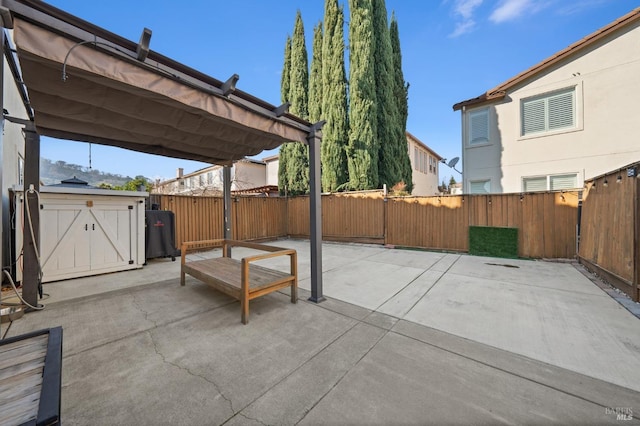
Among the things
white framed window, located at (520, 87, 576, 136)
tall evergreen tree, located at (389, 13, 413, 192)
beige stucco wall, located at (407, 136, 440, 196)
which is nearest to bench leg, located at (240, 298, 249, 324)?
white framed window, located at (520, 87, 576, 136)

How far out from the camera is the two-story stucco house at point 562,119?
6.29 metres

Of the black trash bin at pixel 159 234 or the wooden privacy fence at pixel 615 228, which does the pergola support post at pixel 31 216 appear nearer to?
the black trash bin at pixel 159 234

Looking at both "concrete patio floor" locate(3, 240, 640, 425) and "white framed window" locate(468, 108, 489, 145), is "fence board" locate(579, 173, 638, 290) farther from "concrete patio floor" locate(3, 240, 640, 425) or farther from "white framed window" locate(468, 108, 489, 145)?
"white framed window" locate(468, 108, 489, 145)

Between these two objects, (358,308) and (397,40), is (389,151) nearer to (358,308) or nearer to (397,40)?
(397,40)

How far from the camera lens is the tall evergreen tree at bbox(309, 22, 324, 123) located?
41.7ft

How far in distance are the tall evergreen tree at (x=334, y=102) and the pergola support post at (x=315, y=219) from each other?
23.9 ft

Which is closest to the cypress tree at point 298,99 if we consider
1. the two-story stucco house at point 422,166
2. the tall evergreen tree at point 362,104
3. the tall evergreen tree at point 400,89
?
the tall evergreen tree at point 362,104

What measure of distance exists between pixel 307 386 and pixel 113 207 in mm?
5499

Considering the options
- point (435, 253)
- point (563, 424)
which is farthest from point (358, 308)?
point (435, 253)

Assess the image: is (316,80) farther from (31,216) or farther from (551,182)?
(31,216)

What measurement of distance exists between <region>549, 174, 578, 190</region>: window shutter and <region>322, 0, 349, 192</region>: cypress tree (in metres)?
6.94

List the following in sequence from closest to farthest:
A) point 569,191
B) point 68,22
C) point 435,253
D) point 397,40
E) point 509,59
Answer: point 68,22 < point 569,191 < point 435,253 < point 509,59 < point 397,40

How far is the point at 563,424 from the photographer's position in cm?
156

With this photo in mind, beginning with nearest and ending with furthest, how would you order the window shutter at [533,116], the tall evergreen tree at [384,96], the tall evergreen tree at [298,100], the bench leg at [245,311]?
the bench leg at [245,311]
the window shutter at [533,116]
the tall evergreen tree at [384,96]
the tall evergreen tree at [298,100]
